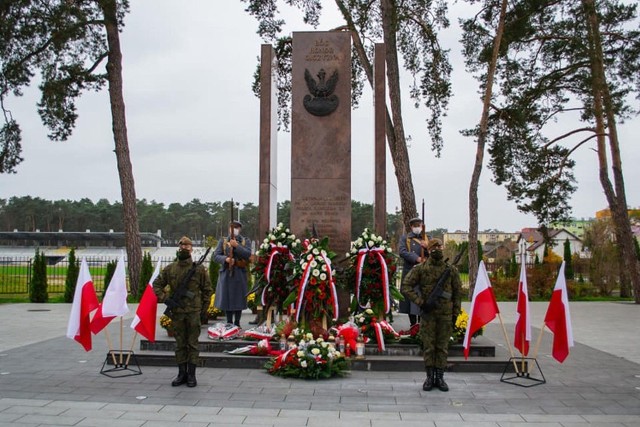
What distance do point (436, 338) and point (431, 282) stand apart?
65 cm

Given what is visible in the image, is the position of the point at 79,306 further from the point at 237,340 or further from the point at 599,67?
the point at 599,67

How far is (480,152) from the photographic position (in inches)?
770

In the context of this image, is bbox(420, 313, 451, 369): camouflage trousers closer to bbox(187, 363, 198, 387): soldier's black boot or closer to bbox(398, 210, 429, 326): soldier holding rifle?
bbox(398, 210, 429, 326): soldier holding rifle

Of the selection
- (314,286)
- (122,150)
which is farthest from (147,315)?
(122,150)

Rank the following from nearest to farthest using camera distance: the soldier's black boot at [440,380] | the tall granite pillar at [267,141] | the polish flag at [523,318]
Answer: the soldier's black boot at [440,380] → the polish flag at [523,318] → the tall granite pillar at [267,141]

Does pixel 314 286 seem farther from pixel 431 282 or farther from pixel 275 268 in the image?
pixel 431 282

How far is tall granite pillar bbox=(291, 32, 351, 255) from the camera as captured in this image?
33.3 ft

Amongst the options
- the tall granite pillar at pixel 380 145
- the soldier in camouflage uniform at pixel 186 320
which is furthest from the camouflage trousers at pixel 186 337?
the tall granite pillar at pixel 380 145

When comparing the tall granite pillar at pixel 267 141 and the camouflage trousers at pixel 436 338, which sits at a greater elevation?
the tall granite pillar at pixel 267 141

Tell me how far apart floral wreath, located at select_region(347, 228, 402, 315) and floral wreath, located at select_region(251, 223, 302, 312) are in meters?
1.03

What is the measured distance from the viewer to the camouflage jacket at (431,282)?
6.40m

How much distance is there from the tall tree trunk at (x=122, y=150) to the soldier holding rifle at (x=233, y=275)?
11.3 m

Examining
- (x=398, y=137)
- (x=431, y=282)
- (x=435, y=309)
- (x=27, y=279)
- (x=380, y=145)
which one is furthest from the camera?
(x=27, y=279)

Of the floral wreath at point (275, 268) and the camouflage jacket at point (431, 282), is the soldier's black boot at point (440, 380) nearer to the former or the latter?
the camouflage jacket at point (431, 282)
